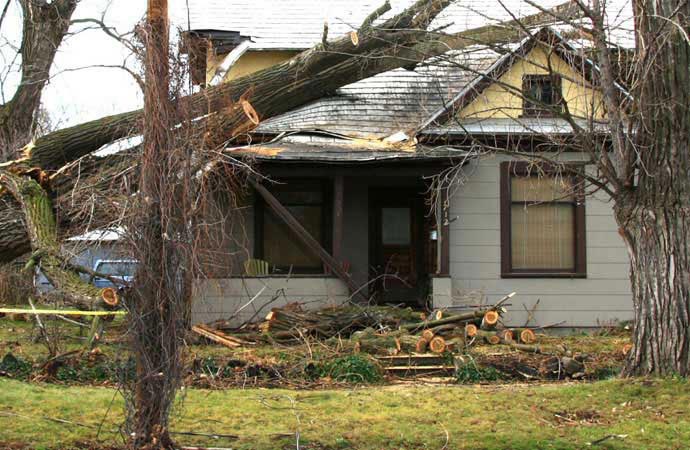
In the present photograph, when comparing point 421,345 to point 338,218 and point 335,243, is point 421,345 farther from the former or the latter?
point 338,218

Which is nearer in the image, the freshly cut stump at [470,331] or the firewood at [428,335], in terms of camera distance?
the firewood at [428,335]

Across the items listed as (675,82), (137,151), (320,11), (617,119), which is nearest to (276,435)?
(137,151)

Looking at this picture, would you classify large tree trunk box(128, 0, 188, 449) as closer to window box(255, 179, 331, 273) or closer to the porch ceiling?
the porch ceiling

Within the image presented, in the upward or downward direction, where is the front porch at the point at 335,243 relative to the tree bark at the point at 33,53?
downward

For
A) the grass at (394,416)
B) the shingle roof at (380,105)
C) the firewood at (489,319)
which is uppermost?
the shingle roof at (380,105)

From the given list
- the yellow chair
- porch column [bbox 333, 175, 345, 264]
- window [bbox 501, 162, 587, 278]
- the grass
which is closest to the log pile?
the yellow chair

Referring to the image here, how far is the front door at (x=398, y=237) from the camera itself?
15062 millimetres

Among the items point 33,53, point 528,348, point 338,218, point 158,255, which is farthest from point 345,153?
Answer: point 33,53

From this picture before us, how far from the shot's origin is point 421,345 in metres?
10.0

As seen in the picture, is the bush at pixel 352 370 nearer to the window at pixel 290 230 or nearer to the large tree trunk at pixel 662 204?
the large tree trunk at pixel 662 204

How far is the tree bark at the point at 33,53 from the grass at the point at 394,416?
10.5 m

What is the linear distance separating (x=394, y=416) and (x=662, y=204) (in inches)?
133

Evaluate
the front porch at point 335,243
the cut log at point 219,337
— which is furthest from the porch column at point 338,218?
the cut log at point 219,337

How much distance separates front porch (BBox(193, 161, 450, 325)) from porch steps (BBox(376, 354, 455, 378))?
2.48 m
